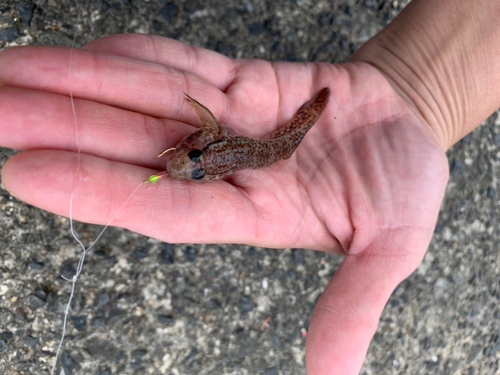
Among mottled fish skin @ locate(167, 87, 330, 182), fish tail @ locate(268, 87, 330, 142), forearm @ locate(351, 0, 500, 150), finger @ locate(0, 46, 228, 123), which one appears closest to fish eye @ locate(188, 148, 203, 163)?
mottled fish skin @ locate(167, 87, 330, 182)

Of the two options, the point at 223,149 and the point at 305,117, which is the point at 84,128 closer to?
the point at 223,149

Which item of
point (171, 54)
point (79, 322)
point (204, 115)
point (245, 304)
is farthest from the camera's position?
point (245, 304)

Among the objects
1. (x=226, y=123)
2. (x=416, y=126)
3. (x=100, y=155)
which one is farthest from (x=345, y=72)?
(x=100, y=155)

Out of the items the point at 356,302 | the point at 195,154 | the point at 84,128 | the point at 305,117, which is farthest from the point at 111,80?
the point at 356,302

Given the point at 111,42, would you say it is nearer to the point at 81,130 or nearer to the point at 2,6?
the point at 81,130

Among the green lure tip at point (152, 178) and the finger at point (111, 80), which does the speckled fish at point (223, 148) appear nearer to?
the green lure tip at point (152, 178)

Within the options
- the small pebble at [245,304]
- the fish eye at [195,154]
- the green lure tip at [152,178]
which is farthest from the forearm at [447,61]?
the green lure tip at [152,178]

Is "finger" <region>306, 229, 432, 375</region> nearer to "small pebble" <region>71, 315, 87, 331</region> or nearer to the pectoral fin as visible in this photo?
the pectoral fin
